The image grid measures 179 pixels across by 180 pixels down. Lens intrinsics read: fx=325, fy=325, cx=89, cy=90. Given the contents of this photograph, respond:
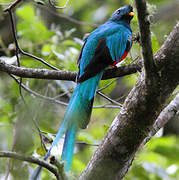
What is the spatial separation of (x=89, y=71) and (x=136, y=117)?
30.3 inches

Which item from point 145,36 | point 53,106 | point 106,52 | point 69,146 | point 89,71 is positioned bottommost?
point 53,106

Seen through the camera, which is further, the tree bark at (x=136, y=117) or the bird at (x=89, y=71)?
the bird at (x=89, y=71)

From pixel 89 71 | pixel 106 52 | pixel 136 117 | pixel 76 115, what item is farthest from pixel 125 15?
pixel 136 117

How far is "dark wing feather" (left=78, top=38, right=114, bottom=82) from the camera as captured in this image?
252 centimetres

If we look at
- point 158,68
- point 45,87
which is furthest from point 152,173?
point 158,68

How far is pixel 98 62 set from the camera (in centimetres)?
261

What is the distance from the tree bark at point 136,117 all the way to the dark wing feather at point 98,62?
2.14 feet

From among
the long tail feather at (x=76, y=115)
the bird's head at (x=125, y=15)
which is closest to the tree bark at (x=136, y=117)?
the long tail feather at (x=76, y=115)

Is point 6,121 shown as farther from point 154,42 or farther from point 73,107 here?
point 154,42

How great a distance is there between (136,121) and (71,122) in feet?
1.75

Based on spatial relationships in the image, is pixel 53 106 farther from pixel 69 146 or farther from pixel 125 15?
pixel 125 15

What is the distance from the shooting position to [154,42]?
263 cm

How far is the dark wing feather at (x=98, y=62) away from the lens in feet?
8.27

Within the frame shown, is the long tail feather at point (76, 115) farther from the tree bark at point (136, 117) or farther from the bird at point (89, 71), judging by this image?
the tree bark at point (136, 117)
